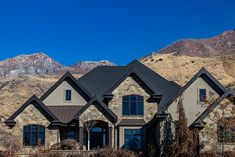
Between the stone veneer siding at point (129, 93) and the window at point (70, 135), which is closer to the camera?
the window at point (70, 135)

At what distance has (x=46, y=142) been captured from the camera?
3953cm

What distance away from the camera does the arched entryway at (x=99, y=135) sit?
4050 cm

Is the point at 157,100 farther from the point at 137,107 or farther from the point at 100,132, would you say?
the point at 100,132

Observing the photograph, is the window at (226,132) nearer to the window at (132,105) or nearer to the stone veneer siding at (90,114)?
the window at (132,105)

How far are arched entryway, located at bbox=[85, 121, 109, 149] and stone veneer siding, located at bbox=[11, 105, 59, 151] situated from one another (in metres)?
3.08

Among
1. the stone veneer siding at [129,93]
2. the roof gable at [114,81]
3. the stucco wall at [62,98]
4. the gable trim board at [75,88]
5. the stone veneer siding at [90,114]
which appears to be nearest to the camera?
the stone veneer siding at [90,114]

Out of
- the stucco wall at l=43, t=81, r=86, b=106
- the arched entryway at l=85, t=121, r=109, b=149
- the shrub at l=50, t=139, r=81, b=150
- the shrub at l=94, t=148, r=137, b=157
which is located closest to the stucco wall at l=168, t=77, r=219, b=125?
the arched entryway at l=85, t=121, r=109, b=149

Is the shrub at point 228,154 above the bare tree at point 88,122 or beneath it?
beneath

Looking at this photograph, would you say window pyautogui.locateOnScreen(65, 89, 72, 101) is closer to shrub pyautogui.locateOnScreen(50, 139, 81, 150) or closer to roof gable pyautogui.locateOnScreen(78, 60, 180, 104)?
roof gable pyautogui.locateOnScreen(78, 60, 180, 104)

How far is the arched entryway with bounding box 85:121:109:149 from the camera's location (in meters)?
40.5

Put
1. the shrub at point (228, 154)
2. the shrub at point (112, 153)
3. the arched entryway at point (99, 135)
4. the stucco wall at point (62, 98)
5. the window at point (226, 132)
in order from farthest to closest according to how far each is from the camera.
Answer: the stucco wall at point (62, 98), the arched entryway at point (99, 135), the window at point (226, 132), the shrub at point (112, 153), the shrub at point (228, 154)

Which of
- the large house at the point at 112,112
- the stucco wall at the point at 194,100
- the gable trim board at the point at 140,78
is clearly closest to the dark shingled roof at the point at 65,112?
the large house at the point at 112,112

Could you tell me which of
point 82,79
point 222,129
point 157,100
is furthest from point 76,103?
point 222,129

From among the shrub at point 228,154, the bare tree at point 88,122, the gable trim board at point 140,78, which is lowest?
the shrub at point 228,154
